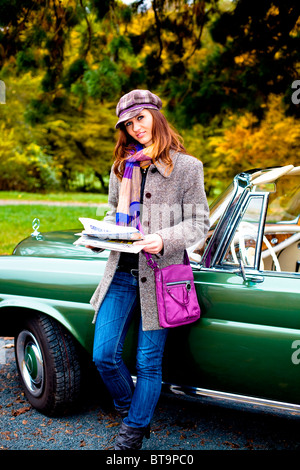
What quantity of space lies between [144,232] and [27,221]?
1007 centimetres

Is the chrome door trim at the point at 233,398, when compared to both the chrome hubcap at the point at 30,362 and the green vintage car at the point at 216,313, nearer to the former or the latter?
the green vintage car at the point at 216,313

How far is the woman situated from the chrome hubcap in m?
0.66

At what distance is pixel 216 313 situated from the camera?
8.15 ft

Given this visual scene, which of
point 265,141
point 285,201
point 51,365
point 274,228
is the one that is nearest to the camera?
point 51,365

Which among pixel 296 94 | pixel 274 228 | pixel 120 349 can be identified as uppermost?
pixel 296 94

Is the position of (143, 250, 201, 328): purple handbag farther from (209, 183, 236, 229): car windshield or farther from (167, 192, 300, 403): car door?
(209, 183, 236, 229): car windshield

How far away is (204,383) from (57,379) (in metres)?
0.86

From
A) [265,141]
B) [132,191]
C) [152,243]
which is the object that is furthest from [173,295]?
[265,141]

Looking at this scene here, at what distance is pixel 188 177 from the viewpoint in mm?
2348

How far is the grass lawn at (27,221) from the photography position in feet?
31.2

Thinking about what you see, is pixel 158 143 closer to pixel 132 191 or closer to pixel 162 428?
pixel 132 191

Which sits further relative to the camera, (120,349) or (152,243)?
(120,349)

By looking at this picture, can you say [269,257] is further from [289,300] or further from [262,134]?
[262,134]

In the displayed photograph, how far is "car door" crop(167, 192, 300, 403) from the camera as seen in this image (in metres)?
2.36
